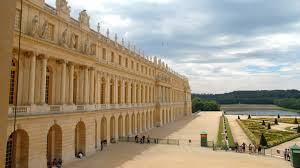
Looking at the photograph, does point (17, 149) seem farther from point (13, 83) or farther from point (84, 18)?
point (84, 18)

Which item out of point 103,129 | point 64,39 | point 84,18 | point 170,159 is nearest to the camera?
point 64,39

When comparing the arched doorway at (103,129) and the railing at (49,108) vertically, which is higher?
the railing at (49,108)

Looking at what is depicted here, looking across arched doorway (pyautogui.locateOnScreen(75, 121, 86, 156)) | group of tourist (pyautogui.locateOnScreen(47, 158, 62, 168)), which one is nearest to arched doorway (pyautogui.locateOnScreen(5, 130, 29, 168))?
group of tourist (pyautogui.locateOnScreen(47, 158, 62, 168))

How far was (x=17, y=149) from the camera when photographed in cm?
2119

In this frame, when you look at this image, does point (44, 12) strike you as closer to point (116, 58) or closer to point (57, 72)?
point (57, 72)

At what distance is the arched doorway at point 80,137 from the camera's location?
2930 cm

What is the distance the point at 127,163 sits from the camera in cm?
2569

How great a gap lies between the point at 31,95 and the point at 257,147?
26006 mm

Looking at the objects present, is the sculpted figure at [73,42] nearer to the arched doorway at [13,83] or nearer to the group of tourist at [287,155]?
the arched doorway at [13,83]

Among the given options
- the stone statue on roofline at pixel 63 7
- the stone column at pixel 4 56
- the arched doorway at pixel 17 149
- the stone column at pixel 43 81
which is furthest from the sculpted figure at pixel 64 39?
the stone column at pixel 4 56

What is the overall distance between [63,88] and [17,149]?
7.42 metres

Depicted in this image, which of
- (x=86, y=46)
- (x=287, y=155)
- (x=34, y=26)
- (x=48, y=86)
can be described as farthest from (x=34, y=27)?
(x=287, y=155)

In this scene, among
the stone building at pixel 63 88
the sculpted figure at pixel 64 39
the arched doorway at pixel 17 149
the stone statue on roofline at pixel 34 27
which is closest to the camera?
the arched doorway at pixel 17 149

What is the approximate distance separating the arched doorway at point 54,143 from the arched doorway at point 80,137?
394 centimetres
